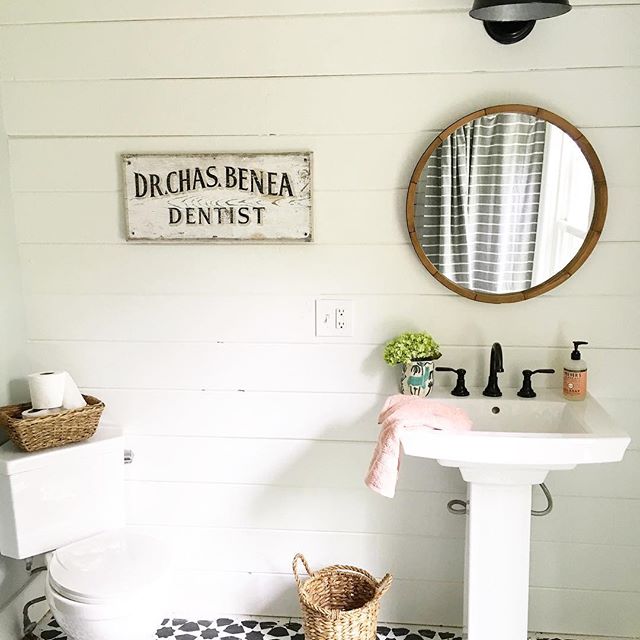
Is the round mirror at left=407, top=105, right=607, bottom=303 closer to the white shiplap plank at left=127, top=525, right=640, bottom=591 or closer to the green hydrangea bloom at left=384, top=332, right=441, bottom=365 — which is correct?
the green hydrangea bloom at left=384, top=332, right=441, bottom=365

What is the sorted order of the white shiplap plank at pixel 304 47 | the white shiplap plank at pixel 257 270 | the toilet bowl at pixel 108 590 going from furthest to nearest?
the white shiplap plank at pixel 257 270, the white shiplap plank at pixel 304 47, the toilet bowl at pixel 108 590

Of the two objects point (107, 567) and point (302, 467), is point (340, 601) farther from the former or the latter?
point (107, 567)

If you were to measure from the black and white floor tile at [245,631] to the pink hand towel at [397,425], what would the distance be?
2.32 ft

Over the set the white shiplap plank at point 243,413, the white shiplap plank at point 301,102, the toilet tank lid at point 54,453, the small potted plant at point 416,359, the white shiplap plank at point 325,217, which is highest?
the white shiplap plank at point 301,102

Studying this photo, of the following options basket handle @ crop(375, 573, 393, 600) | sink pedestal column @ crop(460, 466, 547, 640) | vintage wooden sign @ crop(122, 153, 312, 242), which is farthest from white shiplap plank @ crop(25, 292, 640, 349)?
basket handle @ crop(375, 573, 393, 600)

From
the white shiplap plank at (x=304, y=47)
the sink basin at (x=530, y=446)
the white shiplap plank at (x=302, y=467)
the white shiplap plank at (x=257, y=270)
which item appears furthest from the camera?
the white shiplap plank at (x=302, y=467)

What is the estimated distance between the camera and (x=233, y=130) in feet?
7.09

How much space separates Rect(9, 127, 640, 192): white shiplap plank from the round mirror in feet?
0.19

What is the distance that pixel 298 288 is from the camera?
2.22 m

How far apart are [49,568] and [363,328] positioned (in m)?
1.15

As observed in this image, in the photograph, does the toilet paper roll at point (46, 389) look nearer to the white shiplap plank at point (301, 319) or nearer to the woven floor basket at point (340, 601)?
the white shiplap plank at point (301, 319)

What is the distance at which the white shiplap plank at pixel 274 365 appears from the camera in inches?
85.7

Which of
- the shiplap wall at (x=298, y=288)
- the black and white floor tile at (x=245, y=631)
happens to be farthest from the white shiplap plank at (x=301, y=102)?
the black and white floor tile at (x=245, y=631)

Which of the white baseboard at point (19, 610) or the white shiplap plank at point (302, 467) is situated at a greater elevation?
the white shiplap plank at point (302, 467)
